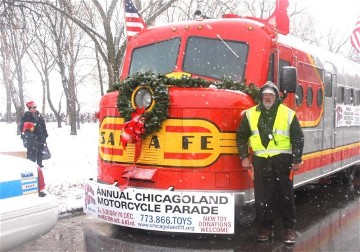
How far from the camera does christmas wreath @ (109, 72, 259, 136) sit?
593cm

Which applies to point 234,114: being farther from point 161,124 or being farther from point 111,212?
point 111,212

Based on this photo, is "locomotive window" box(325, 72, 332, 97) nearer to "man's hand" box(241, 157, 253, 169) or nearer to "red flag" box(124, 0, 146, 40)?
"red flag" box(124, 0, 146, 40)

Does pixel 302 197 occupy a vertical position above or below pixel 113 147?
below

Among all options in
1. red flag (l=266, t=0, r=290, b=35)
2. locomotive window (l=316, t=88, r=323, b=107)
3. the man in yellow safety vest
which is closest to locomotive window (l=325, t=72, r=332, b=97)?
locomotive window (l=316, t=88, r=323, b=107)

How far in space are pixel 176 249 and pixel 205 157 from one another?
111cm

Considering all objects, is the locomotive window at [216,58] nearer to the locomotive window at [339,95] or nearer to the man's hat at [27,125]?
the locomotive window at [339,95]

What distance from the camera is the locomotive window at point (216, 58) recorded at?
673 cm

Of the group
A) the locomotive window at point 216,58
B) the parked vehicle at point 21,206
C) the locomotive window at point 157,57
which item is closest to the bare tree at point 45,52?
the locomotive window at point 157,57

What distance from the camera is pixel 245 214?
6348 millimetres

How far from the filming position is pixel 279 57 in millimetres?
6930

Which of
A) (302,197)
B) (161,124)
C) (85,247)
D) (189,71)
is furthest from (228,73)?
(302,197)

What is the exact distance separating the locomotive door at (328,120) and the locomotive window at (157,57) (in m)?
3.06

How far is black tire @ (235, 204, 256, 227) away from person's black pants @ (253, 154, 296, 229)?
221 millimetres

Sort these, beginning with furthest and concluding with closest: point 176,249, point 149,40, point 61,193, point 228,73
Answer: point 61,193
point 149,40
point 228,73
point 176,249
